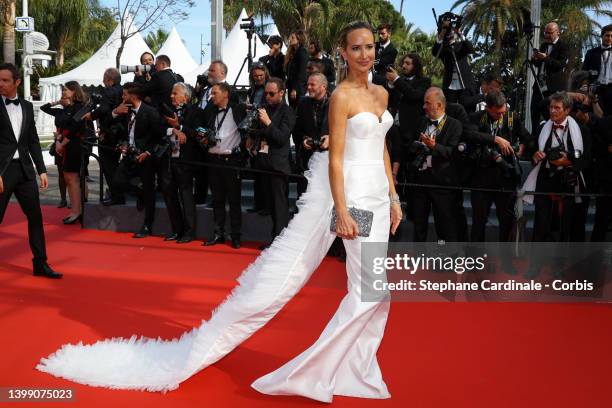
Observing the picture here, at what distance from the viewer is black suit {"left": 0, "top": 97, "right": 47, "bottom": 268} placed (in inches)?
234

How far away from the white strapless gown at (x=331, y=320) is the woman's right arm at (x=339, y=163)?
8cm

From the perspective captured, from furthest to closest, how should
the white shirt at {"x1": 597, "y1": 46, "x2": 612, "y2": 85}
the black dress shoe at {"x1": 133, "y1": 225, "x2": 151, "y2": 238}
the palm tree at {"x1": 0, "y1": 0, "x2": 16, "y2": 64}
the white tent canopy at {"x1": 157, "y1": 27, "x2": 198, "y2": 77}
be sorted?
1. the white tent canopy at {"x1": 157, "y1": 27, "x2": 198, "y2": 77}
2. the palm tree at {"x1": 0, "y1": 0, "x2": 16, "y2": 64}
3. the black dress shoe at {"x1": 133, "y1": 225, "x2": 151, "y2": 238}
4. the white shirt at {"x1": 597, "y1": 46, "x2": 612, "y2": 85}

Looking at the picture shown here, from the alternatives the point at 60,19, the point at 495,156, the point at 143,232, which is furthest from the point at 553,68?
the point at 60,19

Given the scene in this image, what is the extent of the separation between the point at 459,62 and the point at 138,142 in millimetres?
4001

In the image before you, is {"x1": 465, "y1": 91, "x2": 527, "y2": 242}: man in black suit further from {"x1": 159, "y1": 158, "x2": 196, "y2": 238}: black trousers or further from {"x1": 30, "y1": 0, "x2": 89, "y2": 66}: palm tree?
{"x1": 30, "y1": 0, "x2": 89, "y2": 66}: palm tree

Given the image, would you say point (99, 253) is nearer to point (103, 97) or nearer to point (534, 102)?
point (103, 97)

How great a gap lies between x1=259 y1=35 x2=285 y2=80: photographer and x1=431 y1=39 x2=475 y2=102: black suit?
2.22 m

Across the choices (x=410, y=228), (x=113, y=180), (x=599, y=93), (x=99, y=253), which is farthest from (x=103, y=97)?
(x=599, y=93)

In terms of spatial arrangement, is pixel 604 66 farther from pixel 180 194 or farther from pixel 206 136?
pixel 180 194

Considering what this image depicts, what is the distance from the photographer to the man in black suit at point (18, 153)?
5.93 meters

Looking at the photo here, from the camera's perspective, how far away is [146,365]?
3994 millimetres

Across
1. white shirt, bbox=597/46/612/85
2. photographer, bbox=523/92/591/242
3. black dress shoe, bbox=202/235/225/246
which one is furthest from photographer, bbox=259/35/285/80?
photographer, bbox=523/92/591/242

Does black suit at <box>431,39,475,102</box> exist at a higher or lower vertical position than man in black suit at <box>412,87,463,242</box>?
higher

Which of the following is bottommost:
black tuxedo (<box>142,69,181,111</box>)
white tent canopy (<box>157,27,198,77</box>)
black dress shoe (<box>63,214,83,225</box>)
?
black dress shoe (<box>63,214,83,225</box>)
